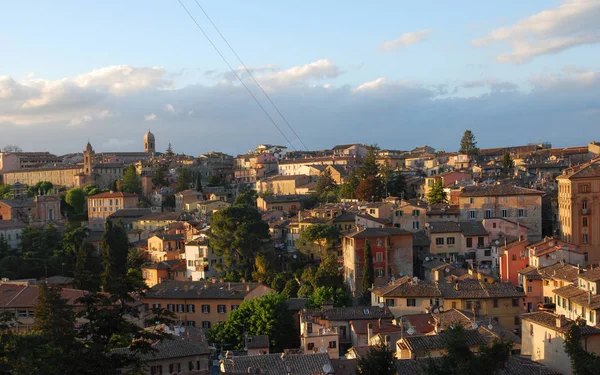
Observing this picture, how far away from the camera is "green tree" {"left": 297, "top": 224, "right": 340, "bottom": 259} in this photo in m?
40.4

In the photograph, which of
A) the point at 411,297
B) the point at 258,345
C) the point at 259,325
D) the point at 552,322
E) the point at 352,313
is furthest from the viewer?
the point at 411,297

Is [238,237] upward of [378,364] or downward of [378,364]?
upward

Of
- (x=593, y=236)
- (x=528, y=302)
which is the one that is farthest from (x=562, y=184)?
(x=528, y=302)

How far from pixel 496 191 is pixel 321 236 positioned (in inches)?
393

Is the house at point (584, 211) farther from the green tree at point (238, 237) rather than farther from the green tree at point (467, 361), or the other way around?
the green tree at point (467, 361)

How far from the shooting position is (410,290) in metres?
32.2

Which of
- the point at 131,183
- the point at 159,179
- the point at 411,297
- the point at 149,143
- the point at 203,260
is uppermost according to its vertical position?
the point at 149,143

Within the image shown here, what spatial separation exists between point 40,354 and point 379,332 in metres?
14.8

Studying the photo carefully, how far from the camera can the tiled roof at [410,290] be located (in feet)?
104

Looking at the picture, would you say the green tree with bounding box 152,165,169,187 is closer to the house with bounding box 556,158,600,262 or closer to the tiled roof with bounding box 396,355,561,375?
the house with bounding box 556,158,600,262

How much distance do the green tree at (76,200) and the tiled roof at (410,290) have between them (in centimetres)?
4162

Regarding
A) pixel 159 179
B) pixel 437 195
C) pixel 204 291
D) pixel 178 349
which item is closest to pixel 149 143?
pixel 159 179

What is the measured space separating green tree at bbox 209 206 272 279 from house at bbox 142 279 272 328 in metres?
4.13

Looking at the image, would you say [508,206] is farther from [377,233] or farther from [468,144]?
[468,144]
